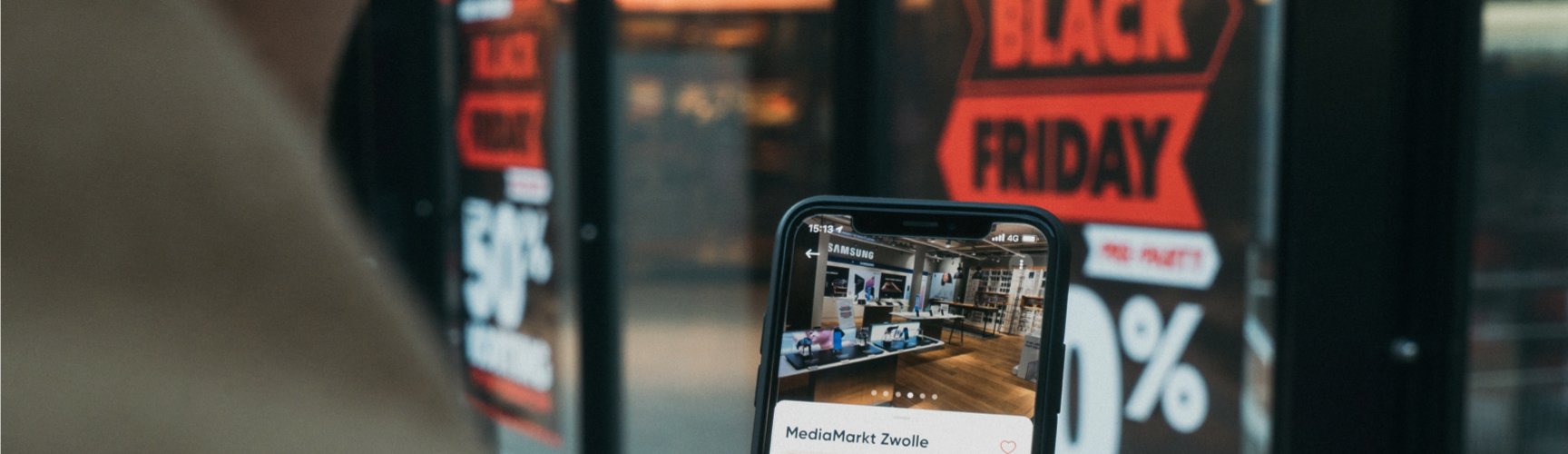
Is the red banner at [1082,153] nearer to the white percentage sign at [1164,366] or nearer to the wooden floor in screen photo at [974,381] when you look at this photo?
the white percentage sign at [1164,366]

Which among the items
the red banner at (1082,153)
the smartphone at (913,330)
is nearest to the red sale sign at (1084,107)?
the red banner at (1082,153)

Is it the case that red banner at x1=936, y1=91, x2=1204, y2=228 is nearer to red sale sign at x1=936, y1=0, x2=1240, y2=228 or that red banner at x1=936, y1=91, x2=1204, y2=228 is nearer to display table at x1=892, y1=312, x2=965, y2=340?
red sale sign at x1=936, y1=0, x2=1240, y2=228

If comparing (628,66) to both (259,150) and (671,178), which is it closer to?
(671,178)

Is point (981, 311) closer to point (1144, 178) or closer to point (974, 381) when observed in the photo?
point (974, 381)

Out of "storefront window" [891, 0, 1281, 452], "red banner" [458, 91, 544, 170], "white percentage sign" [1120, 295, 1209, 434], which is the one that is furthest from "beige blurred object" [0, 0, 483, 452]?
"red banner" [458, 91, 544, 170]

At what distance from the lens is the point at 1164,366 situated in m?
2.41

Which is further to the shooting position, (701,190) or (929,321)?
(701,190)

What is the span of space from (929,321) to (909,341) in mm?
16

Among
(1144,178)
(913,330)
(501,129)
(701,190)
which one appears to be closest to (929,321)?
(913,330)

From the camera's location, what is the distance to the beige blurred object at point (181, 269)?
0.65 feet

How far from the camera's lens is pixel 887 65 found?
2.90m

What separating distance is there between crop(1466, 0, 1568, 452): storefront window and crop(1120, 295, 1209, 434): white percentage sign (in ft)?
1.45

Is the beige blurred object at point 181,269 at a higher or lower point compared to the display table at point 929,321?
higher

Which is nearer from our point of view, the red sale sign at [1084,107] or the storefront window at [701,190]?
the red sale sign at [1084,107]
